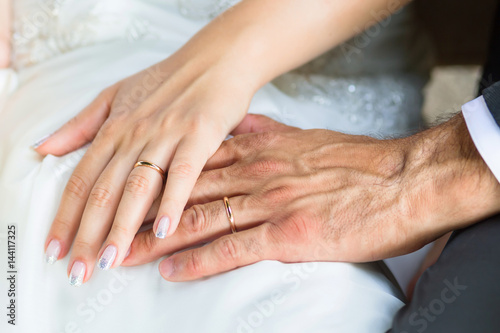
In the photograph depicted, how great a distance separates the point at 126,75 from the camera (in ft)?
3.34


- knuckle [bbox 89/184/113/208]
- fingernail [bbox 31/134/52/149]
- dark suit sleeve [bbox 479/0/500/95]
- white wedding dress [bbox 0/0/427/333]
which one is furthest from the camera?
dark suit sleeve [bbox 479/0/500/95]

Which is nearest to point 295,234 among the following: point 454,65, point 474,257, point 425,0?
point 474,257

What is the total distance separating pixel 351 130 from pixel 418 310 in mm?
621

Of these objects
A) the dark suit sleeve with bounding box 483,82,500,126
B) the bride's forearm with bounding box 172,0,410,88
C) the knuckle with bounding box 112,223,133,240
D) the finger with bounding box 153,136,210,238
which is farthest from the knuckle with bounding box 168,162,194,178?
the dark suit sleeve with bounding box 483,82,500,126

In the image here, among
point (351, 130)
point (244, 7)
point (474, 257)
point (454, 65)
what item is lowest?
point (454, 65)

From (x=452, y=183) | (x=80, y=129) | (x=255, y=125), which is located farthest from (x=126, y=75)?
(x=452, y=183)

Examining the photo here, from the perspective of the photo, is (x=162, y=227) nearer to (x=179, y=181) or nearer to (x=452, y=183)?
(x=179, y=181)

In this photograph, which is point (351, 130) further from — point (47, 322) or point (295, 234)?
point (47, 322)

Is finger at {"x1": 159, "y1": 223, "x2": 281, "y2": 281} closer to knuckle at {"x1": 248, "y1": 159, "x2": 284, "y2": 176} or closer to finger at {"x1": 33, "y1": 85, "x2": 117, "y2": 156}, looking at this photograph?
knuckle at {"x1": 248, "y1": 159, "x2": 284, "y2": 176}

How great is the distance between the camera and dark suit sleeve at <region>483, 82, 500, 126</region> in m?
0.65

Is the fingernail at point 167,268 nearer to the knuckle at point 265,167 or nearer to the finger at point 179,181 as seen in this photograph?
the finger at point 179,181

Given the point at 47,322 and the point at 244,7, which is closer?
the point at 47,322

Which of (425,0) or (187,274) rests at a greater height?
(425,0)

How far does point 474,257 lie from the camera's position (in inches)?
23.1
